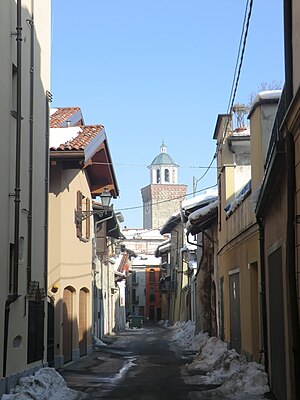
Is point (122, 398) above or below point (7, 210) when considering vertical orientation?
below

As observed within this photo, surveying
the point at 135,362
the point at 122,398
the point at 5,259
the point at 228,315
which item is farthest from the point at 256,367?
the point at 135,362

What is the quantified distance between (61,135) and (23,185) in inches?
286

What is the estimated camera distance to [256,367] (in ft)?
43.3

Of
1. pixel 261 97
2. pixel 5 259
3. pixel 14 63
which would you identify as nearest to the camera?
pixel 5 259

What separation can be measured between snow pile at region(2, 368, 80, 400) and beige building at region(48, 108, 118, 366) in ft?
17.6

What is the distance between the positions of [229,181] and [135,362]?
247 inches

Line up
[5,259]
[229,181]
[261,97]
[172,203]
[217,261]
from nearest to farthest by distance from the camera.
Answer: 1. [5,259]
2. [261,97]
3. [229,181]
4. [217,261]
5. [172,203]

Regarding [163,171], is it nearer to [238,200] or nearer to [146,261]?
[146,261]

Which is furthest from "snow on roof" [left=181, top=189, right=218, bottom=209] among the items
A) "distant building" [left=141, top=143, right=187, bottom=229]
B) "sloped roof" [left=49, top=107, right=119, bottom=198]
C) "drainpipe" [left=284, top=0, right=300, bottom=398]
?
"distant building" [left=141, top=143, right=187, bottom=229]

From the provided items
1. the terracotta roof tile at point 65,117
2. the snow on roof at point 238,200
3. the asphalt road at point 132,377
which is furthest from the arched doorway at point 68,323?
the snow on roof at point 238,200

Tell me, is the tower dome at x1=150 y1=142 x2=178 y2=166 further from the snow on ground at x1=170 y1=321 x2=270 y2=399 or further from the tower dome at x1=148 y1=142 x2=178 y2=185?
the snow on ground at x1=170 y1=321 x2=270 y2=399

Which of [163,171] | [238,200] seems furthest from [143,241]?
[238,200]

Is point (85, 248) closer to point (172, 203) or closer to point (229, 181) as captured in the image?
point (229, 181)

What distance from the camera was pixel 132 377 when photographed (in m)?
16.3
